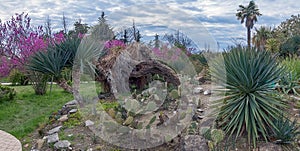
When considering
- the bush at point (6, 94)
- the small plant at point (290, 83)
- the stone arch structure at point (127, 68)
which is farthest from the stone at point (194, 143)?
the bush at point (6, 94)

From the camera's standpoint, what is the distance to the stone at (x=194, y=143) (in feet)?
10.2

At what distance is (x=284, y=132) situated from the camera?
3291 mm

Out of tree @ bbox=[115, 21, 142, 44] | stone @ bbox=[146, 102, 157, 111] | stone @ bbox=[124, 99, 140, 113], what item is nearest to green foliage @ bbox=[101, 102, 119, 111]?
stone @ bbox=[146, 102, 157, 111]

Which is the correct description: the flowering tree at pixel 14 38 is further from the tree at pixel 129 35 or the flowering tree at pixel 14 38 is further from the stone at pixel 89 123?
the stone at pixel 89 123

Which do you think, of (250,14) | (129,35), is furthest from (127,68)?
(250,14)

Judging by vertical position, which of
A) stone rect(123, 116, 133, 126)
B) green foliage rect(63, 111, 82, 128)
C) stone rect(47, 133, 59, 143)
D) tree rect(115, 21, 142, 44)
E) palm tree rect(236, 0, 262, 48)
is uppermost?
palm tree rect(236, 0, 262, 48)

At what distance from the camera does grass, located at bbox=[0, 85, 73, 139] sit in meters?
4.74

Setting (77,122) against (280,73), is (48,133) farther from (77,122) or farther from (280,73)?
(280,73)

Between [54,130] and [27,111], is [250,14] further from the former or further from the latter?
[54,130]

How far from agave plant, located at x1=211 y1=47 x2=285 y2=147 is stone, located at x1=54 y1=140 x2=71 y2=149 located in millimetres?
2179

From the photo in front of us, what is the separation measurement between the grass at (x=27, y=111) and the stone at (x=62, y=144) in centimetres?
120

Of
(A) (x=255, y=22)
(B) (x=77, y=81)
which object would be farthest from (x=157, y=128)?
(A) (x=255, y=22)

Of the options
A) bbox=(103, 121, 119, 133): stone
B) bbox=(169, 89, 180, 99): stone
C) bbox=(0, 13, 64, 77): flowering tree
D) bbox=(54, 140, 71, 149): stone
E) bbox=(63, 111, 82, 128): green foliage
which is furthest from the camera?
bbox=(0, 13, 64, 77): flowering tree

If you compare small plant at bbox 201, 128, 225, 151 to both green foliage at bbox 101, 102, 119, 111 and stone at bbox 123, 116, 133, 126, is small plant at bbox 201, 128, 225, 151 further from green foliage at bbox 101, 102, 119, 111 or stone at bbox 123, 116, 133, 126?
green foliage at bbox 101, 102, 119, 111
